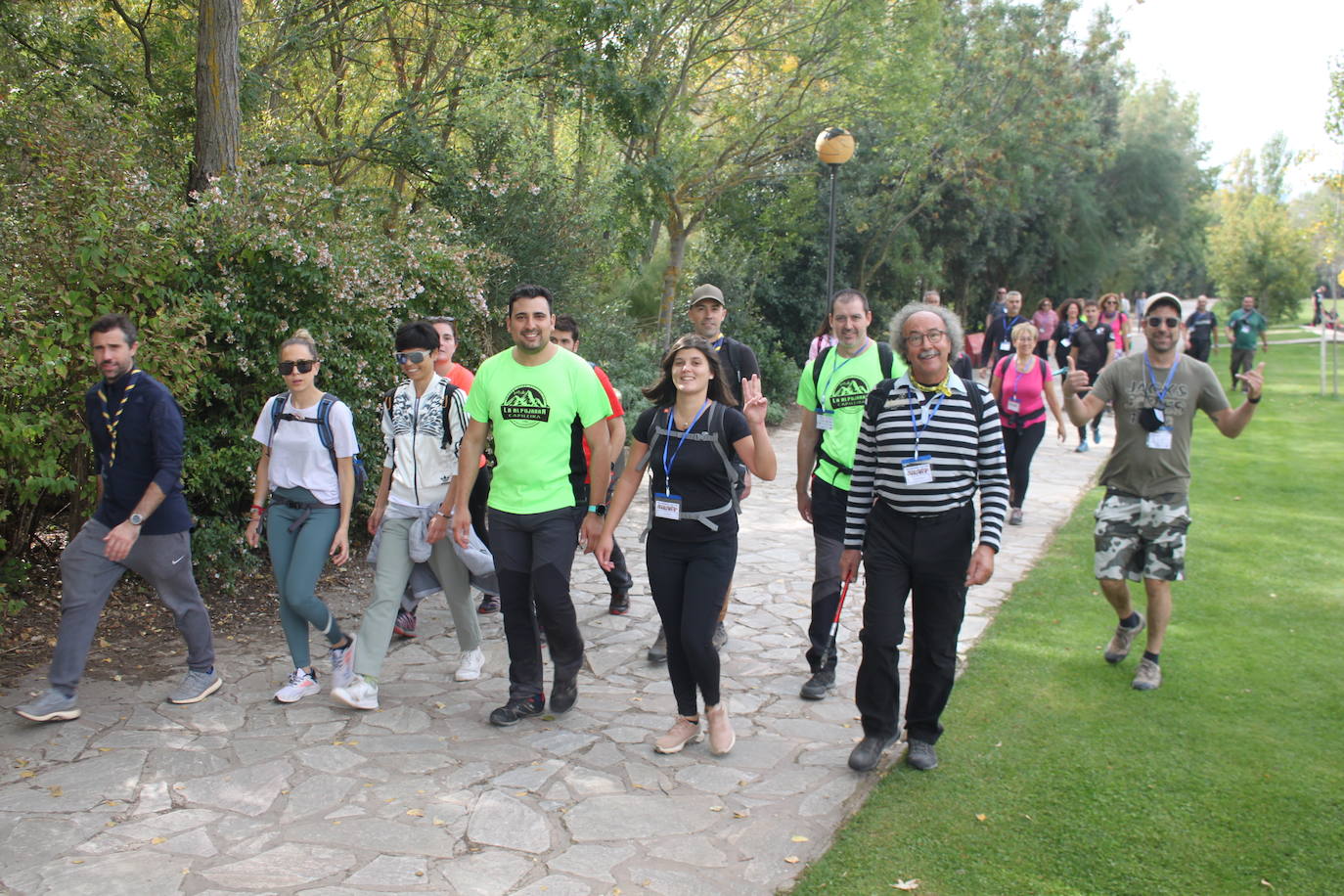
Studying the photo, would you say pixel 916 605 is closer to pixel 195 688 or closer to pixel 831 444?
pixel 831 444

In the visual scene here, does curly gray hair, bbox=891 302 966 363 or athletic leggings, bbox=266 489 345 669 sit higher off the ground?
curly gray hair, bbox=891 302 966 363

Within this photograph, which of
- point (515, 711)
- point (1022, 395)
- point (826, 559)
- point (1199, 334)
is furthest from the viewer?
point (1199, 334)

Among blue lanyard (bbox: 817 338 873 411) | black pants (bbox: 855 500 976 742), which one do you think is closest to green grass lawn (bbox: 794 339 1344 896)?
black pants (bbox: 855 500 976 742)

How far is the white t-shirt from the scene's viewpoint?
18.1 feet

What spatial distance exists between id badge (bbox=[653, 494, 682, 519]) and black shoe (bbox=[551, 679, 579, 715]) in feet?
3.94

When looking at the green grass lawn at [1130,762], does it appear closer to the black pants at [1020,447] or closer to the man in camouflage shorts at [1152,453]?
the man in camouflage shorts at [1152,453]

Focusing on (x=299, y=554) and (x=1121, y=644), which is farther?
(x=1121, y=644)

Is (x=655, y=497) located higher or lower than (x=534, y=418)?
lower

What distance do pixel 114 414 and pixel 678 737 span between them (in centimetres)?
313

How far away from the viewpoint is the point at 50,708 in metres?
5.09

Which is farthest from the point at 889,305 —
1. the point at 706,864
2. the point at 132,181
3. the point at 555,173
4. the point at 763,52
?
the point at 706,864

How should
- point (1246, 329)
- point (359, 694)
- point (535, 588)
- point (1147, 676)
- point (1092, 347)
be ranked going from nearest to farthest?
point (535, 588), point (359, 694), point (1147, 676), point (1092, 347), point (1246, 329)

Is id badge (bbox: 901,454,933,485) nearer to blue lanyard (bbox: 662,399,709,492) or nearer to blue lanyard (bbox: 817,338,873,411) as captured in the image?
blue lanyard (bbox: 662,399,709,492)

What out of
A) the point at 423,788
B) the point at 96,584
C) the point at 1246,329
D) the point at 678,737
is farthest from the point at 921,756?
the point at 1246,329
